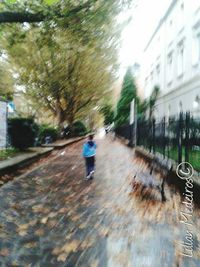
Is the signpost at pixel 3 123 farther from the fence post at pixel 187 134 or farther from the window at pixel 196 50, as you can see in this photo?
the window at pixel 196 50

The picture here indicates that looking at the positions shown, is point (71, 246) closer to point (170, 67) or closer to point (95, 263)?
point (95, 263)

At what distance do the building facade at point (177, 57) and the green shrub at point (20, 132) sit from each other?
8.42m

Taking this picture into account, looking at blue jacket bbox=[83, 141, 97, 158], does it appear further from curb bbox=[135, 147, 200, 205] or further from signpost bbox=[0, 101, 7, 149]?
signpost bbox=[0, 101, 7, 149]

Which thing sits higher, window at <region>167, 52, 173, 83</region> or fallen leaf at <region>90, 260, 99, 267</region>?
window at <region>167, 52, 173, 83</region>

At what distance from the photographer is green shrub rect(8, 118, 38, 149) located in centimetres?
1402

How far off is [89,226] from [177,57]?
2.51 meters


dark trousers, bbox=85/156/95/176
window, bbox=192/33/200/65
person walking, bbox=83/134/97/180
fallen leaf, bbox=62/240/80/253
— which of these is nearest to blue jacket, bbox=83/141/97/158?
person walking, bbox=83/134/97/180

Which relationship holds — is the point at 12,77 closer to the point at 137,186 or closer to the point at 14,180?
the point at 14,180

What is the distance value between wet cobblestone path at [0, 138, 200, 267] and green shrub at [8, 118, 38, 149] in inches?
224

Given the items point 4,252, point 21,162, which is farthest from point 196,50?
point 21,162

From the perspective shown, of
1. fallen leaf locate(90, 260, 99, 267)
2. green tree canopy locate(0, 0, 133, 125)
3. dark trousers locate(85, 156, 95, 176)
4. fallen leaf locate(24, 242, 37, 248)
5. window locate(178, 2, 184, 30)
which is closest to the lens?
fallen leaf locate(90, 260, 99, 267)

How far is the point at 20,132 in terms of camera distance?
14016 mm

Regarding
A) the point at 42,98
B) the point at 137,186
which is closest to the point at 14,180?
the point at 137,186

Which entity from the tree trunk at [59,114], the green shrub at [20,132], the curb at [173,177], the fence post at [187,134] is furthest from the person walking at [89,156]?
the tree trunk at [59,114]
